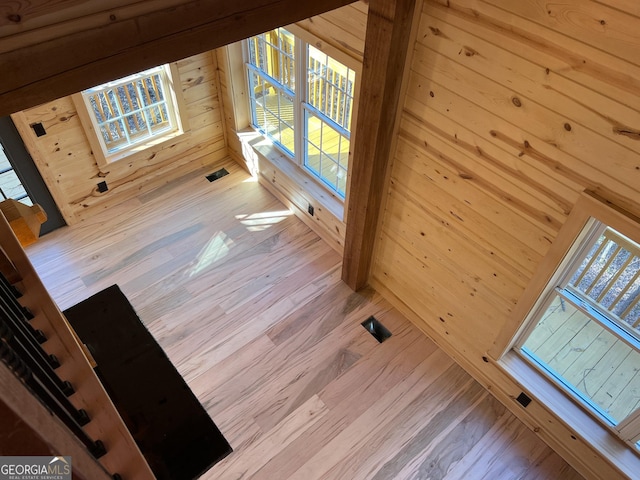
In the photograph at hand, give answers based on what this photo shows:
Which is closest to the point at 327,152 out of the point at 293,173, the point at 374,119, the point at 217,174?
the point at 293,173

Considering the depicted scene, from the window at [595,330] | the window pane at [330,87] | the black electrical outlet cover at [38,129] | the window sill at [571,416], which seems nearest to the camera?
the window at [595,330]

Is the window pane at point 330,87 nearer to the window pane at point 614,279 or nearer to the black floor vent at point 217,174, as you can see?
the black floor vent at point 217,174

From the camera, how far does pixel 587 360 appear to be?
3.03m

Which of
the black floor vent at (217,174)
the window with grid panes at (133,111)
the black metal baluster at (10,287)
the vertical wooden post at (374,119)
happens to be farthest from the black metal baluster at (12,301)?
the black floor vent at (217,174)

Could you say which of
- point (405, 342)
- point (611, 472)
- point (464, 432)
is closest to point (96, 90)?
point (405, 342)

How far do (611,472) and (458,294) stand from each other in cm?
125

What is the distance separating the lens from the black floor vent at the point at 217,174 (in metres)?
4.68

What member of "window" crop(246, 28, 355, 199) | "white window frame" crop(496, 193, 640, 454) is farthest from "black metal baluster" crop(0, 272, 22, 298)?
"window" crop(246, 28, 355, 199)

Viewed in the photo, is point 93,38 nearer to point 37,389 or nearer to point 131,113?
point 37,389

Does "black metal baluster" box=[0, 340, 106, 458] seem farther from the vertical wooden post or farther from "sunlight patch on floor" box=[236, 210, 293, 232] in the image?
"sunlight patch on floor" box=[236, 210, 293, 232]

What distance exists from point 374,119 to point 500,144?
2.44ft

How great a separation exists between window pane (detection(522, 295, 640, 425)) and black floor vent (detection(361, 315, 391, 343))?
957 mm

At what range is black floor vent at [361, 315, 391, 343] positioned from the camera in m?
3.48

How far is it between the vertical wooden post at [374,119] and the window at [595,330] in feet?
3.88
